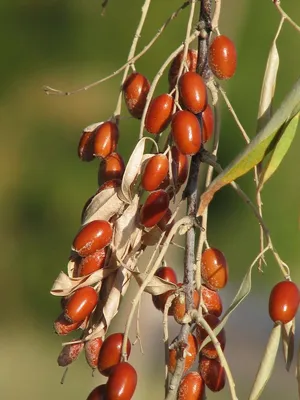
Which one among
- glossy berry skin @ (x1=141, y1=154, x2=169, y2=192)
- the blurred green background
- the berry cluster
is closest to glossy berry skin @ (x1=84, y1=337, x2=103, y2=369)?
the berry cluster

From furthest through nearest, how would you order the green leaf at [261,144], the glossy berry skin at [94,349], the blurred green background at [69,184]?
the blurred green background at [69,184]
the glossy berry skin at [94,349]
the green leaf at [261,144]

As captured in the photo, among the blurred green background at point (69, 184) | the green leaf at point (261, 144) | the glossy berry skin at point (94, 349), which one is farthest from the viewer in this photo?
the blurred green background at point (69, 184)

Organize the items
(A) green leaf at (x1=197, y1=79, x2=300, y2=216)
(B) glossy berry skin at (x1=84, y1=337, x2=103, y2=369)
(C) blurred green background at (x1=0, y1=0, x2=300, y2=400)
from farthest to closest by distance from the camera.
Result: (C) blurred green background at (x1=0, y1=0, x2=300, y2=400) → (B) glossy berry skin at (x1=84, y1=337, x2=103, y2=369) → (A) green leaf at (x1=197, y1=79, x2=300, y2=216)

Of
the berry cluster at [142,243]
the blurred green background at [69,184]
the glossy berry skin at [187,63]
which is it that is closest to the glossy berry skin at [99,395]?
the berry cluster at [142,243]

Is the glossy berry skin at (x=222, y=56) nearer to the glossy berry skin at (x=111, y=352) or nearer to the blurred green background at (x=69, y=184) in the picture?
the glossy berry skin at (x=111, y=352)

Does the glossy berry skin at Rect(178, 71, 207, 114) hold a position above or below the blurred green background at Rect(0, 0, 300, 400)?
above

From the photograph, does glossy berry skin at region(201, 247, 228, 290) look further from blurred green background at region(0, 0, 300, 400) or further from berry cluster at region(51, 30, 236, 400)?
blurred green background at region(0, 0, 300, 400)

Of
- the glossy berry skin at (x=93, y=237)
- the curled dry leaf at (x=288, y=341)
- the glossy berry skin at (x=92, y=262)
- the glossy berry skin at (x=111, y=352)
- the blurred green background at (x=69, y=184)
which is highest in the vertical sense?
the glossy berry skin at (x=93, y=237)
